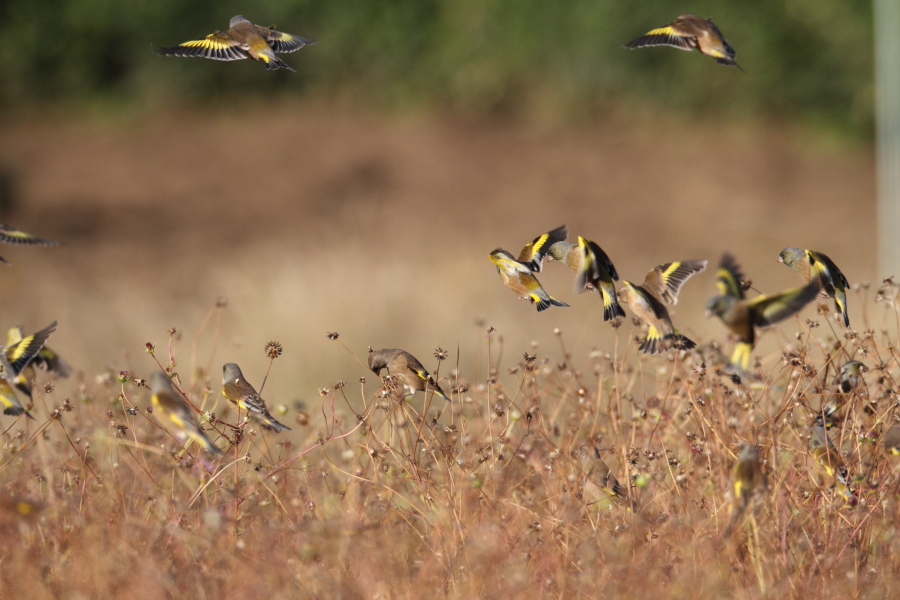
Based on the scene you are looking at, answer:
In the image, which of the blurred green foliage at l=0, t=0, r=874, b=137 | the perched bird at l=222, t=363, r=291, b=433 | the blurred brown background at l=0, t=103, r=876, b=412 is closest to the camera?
the perched bird at l=222, t=363, r=291, b=433

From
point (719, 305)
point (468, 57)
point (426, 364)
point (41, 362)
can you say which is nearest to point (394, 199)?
point (468, 57)

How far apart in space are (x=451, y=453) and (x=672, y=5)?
995cm

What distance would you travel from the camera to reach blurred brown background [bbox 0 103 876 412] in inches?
360

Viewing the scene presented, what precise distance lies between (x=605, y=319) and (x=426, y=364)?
164 inches

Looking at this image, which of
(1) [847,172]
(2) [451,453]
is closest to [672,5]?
(1) [847,172]

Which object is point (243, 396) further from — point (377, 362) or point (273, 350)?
point (377, 362)

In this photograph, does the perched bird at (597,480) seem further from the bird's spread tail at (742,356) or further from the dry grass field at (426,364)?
the bird's spread tail at (742,356)

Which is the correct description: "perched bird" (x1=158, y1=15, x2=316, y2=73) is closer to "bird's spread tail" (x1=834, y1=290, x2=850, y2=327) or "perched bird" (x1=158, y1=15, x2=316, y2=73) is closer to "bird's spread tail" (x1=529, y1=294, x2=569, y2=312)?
"bird's spread tail" (x1=529, y1=294, x2=569, y2=312)

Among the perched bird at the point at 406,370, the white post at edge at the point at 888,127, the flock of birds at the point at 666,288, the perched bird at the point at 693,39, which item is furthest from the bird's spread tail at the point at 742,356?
the white post at edge at the point at 888,127

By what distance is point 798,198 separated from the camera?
11953 millimetres

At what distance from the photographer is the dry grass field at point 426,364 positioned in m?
2.03

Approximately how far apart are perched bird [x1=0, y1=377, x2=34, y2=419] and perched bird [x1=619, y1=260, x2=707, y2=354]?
5.12 ft

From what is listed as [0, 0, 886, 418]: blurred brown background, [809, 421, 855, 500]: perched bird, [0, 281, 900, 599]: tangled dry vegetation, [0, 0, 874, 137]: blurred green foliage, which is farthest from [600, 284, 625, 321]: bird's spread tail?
[0, 0, 874, 137]: blurred green foliage

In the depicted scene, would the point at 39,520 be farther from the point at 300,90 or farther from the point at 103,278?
the point at 300,90
